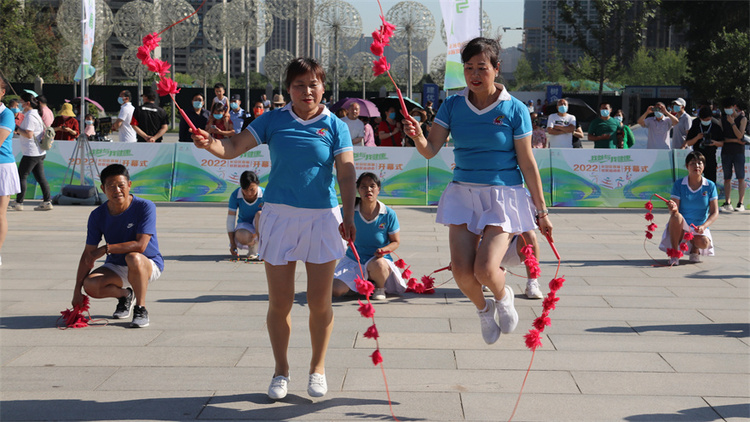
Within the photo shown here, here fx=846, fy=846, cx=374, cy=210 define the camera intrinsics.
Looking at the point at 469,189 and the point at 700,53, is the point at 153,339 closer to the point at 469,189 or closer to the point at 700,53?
the point at 469,189

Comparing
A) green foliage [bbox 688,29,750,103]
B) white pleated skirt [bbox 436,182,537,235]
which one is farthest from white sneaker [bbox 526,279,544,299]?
green foliage [bbox 688,29,750,103]

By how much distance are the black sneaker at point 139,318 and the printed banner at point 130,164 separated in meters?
9.05

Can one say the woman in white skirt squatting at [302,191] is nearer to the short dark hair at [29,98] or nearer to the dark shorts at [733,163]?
the short dark hair at [29,98]

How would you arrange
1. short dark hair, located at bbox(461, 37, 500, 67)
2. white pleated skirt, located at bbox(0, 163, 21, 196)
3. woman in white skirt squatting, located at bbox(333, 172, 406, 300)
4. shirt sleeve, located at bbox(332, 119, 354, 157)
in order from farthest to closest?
white pleated skirt, located at bbox(0, 163, 21, 196) < woman in white skirt squatting, located at bbox(333, 172, 406, 300) < short dark hair, located at bbox(461, 37, 500, 67) < shirt sleeve, located at bbox(332, 119, 354, 157)

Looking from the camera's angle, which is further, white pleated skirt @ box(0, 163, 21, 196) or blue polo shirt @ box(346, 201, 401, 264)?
white pleated skirt @ box(0, 163, 21, 196)

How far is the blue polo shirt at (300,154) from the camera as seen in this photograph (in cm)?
424

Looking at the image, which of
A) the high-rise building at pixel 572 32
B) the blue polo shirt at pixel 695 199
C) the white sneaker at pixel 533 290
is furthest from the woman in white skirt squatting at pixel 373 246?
the high-rise building at pixel 572 32

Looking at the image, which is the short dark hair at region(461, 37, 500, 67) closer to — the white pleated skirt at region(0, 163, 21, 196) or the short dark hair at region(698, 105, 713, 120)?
the white pleated skirt at region(0, 163, 21, 196)

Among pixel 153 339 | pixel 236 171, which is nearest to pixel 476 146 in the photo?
pixel 153 339

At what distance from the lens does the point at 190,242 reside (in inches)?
413

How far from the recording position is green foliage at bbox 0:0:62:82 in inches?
1558

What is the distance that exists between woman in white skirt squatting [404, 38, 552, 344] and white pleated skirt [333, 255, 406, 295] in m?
2.46

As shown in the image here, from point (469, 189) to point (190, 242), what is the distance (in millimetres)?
6441

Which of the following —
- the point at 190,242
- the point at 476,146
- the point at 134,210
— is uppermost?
the point at 476,146
